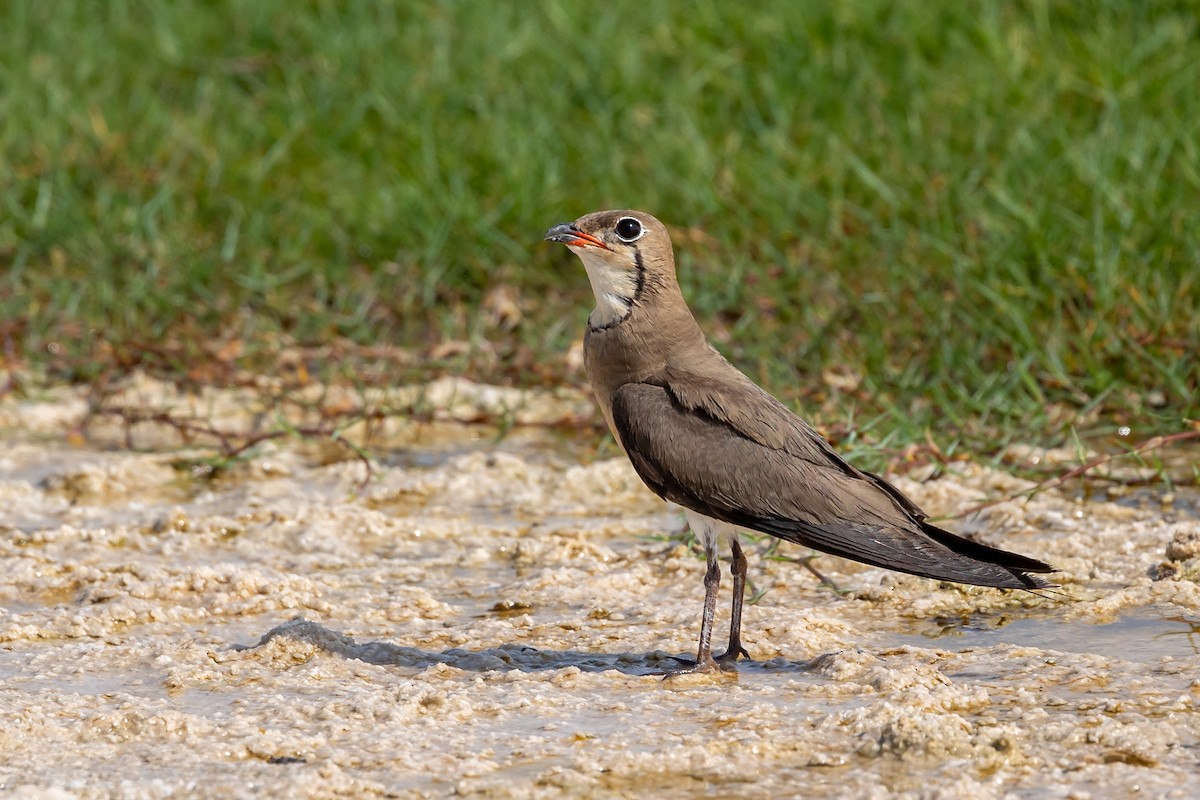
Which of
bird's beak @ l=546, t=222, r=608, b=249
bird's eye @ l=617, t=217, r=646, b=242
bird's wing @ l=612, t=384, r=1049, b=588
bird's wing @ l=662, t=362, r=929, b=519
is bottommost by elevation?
bird's wing @ l=612, t=384, r=1049, b=588

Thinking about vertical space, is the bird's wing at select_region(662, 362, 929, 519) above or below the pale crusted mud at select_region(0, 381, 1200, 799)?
above

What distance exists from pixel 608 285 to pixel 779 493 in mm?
813

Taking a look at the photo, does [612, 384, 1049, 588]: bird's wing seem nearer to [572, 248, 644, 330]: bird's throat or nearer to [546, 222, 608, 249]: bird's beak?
[572, 248, 644, 330]: bird's throat

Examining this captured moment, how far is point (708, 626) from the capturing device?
3.83 meters

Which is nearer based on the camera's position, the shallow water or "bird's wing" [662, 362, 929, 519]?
the shallow water

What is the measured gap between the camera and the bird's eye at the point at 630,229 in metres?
4.38

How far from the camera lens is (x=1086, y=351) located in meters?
5.54

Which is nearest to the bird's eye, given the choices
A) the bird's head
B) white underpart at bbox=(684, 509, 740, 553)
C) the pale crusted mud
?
the bird's head

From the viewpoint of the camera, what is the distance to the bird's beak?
4344 millimetres

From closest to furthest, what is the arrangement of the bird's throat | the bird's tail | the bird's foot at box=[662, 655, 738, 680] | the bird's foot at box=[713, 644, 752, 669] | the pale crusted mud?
the pale crusted mud < the bird's tail < the bird's foot at box=[662, 655, 738, 680] < the bird's foot at box=[713, 644, 752, 669] < the bird's throat

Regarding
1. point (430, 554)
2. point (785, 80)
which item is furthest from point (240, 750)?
point (785, 80)

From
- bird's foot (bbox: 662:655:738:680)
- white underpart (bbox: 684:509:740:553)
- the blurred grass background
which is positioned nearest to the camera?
bird's foot (bbox: 662:655:738:680)

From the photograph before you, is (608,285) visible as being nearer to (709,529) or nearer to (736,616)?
(709,529)

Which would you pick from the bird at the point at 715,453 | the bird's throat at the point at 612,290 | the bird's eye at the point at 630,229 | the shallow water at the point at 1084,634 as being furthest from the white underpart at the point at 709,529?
the bird's eye at the point at 630,229
